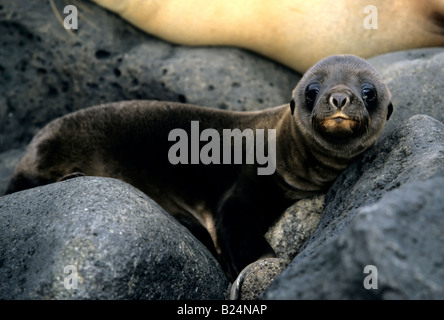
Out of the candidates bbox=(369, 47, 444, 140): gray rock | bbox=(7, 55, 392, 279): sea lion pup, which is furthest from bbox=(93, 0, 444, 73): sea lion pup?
bbox=(7, 55, 392, 279): sea lion pup

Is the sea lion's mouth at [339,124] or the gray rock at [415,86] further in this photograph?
the gray rock at [415,86]

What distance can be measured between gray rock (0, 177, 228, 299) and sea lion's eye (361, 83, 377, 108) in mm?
1510

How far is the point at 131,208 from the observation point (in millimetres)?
3506

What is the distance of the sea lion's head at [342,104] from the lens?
3834 mm

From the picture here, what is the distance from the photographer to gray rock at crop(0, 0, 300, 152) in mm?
6102

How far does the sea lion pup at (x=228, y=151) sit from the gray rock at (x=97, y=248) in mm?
695

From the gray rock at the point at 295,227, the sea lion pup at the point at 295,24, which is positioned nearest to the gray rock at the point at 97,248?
the gray rock at the point at 295,227

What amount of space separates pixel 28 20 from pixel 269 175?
3.27 m

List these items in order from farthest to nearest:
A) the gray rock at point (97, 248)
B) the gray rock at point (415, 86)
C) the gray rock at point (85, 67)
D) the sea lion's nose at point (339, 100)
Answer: the gray rock at point (85, 67)
the gray rock at point (415, 86)
the sea lion's nose at point (339, 100)
the gray rock at point (97, 248)

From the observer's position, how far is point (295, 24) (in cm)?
611

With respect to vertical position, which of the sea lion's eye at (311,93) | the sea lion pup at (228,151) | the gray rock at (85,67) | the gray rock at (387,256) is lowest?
the gray rock at (387,256)

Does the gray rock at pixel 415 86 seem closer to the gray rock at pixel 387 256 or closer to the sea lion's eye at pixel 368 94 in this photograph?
the sea lion's eye at pixel 368 94

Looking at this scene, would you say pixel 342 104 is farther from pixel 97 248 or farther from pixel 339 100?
pixel 97 248
